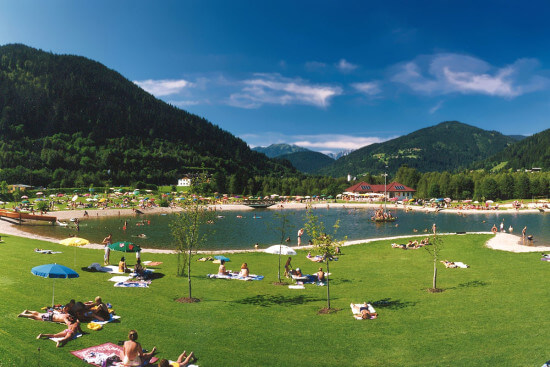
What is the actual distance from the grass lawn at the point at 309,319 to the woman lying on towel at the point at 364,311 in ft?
0.91

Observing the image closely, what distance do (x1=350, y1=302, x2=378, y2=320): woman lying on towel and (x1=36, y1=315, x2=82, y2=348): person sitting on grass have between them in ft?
31.5

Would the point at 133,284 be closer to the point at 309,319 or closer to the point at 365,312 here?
the point at 309,319

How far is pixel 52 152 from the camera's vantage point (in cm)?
14450

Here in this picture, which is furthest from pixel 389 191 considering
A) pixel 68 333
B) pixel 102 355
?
pixel 102 355

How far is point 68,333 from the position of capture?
33.9 ft

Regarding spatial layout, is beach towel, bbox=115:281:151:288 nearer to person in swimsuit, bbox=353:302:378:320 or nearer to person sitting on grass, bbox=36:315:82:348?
person sitting on grass, bbox=36:315:82:348

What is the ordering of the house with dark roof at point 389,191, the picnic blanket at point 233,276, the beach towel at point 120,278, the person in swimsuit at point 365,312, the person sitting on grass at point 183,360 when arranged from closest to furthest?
the person sitting on grass at point 183,360 < the person in swimsuit at point 365,312 < the beach towel at point 120,278 < the picnic blanket at point 233,276 < the house with dark roof at point 389,191

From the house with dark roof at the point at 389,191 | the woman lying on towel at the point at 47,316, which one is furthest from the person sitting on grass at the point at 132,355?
the house with dark roof at the point at 389,191

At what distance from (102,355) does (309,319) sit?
724cm

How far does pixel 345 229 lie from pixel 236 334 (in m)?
49.3

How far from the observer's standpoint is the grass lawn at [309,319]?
32.3 feet

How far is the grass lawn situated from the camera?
388 inches

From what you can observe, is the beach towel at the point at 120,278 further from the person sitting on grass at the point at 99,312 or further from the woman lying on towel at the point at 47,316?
the woman lying on towel at the point at 47,316

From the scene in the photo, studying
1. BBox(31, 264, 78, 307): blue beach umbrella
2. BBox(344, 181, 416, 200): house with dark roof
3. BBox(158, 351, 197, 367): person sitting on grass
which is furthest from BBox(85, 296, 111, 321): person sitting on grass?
BBox(344, 181, 416, 200): house with dark roof
